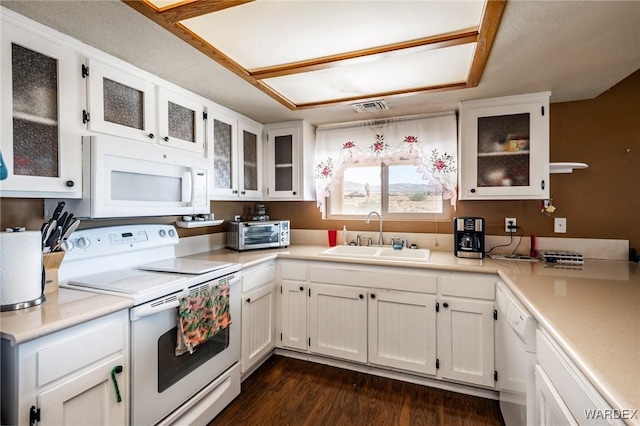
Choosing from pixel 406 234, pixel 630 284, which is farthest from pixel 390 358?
pixel 630 284

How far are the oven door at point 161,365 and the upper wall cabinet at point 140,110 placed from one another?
948 mm

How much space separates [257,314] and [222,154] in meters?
1.29

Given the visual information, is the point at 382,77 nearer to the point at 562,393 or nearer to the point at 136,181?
the point at 136,181

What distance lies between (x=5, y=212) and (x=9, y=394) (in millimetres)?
838

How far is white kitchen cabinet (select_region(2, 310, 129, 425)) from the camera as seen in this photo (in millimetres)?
996

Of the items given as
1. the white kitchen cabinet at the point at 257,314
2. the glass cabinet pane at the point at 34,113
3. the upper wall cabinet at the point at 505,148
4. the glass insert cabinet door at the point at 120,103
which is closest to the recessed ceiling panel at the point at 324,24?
the glass insert cabinet door at the point at 120,103

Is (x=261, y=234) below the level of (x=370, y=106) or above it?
below

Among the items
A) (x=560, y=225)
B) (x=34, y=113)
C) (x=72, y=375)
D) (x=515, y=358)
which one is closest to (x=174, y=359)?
(x=72, y=375)

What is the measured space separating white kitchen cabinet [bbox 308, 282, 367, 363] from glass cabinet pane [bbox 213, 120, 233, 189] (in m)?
1.10

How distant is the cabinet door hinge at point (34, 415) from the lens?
101cm

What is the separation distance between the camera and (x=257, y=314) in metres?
2.29

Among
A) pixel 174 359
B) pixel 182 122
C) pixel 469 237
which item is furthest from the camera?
pixel 469 237

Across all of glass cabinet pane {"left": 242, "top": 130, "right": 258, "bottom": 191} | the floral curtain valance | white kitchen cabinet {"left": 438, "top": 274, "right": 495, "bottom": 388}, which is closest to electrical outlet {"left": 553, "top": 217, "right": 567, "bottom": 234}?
the floral curtain valance

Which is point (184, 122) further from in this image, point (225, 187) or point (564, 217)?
point (564, 217)
